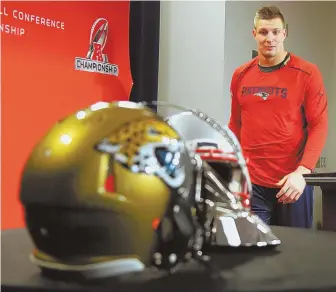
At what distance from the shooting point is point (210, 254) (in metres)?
0.73

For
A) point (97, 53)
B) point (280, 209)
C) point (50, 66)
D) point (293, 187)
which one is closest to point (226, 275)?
point (293, 187)

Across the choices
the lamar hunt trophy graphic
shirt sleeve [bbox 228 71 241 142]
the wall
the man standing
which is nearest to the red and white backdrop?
the lamar hunt trophy graphic

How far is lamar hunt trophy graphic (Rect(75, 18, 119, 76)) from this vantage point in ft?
6.52

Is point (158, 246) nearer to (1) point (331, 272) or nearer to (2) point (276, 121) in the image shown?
(1) point (331, 272)

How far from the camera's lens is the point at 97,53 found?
2.03 metres

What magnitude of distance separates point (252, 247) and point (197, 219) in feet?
0.47

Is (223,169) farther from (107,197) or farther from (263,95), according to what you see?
(263,95)

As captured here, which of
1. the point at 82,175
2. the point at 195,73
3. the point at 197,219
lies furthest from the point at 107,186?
the point at 195,73

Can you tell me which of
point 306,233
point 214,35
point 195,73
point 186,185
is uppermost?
point 214,35

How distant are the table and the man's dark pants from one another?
1019 millimetres

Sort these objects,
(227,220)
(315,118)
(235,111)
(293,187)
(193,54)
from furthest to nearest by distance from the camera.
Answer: (193,54), (235,111), (315,118), (293,187), (227,220)

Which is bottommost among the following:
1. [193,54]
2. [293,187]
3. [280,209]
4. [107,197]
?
[280,209]

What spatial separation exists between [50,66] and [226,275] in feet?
4.47

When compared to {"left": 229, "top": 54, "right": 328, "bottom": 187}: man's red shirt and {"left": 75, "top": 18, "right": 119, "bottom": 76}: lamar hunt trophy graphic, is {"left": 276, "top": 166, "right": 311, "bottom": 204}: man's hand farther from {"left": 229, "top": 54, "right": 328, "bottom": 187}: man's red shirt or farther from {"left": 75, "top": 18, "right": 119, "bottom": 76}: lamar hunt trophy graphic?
{"left": 75, "top": 18, "right": 119, "bottom": 76}: lamar hunt trophy graphic
